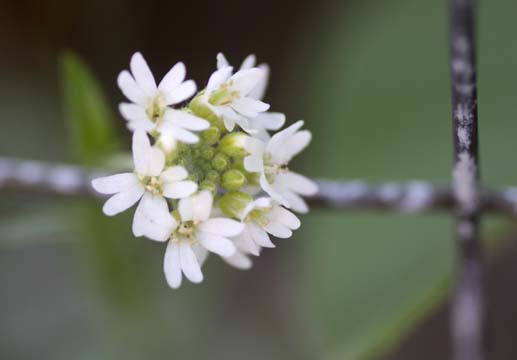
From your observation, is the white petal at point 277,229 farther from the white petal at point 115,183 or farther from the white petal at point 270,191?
the white petal at point 115,183

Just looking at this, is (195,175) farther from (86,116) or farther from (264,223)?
(86,116)

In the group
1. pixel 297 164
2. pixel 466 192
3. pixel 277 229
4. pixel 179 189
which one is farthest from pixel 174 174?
pixel 297 164

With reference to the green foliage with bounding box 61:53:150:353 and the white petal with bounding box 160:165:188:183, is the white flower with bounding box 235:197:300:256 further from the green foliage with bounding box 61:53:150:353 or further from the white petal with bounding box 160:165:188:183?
the green foliage with bounding box 61:53:150:353

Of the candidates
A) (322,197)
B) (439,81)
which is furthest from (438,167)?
(322,197)

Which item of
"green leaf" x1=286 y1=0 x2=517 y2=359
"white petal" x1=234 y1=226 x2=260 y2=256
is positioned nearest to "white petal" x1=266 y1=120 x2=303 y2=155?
"white petal" x1=234 y1=226 x2=260 y2=256

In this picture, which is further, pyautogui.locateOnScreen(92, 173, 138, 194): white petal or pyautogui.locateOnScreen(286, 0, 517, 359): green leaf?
pyautogui.locateOnScreen(286, 0, 517, 359): green leaf

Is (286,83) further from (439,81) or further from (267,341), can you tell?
(267,341)
